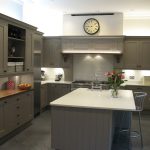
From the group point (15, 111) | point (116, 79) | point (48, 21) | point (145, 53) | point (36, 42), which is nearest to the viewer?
point (116, 79)

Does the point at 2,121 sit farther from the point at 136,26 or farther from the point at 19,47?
the point at 136,26

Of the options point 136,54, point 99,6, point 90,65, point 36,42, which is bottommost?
point 90,65

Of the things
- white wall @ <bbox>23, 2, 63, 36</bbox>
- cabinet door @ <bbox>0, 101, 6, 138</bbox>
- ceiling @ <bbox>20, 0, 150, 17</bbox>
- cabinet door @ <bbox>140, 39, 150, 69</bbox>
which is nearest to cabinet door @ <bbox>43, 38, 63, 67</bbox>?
white wall @ <bbox>23, 2, 63, 36</bbox>

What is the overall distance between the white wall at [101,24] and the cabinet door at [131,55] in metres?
0.49

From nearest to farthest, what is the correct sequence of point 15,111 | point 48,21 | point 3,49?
point 3,49 → point 15,111 → point 48,21

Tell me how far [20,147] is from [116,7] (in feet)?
14.7

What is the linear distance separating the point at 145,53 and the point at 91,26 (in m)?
1.88

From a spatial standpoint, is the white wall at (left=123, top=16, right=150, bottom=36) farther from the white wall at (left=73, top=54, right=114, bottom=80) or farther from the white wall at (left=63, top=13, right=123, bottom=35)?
the white wall at (left=73, top=54, right=114, bottom=80)

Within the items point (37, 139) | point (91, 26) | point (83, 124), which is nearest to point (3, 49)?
point (37, 139)

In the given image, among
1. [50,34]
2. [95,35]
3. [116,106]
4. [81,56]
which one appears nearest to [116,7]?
[95,35]

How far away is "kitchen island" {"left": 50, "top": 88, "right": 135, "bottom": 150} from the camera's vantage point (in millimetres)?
3521

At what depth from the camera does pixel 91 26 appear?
7.35 metres

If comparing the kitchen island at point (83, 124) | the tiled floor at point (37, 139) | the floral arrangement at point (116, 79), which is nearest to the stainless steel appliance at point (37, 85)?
the tiled floor at point (37, 139)

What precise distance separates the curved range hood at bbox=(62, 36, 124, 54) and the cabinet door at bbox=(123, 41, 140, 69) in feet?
0.91
